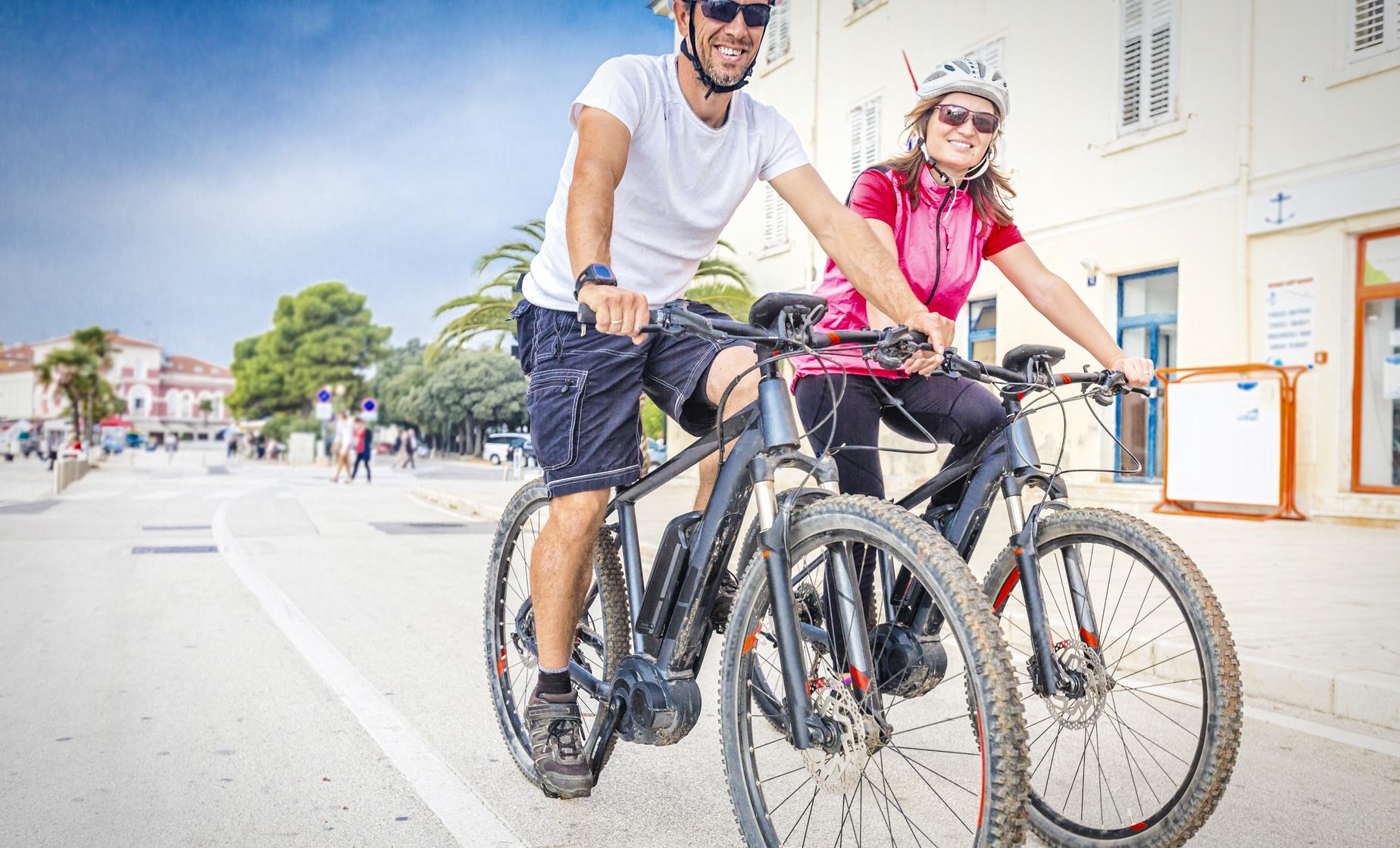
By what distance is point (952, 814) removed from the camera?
114 inches

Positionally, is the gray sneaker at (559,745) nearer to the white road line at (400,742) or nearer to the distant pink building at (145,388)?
the white road line at (400,742)

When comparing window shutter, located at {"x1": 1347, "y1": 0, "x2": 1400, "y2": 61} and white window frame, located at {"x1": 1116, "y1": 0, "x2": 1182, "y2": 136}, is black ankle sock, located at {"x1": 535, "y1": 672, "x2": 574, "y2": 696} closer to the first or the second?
window shutter, located at {"x1": 1347, "y1": 0, "x2": 1400, "y2": 61}

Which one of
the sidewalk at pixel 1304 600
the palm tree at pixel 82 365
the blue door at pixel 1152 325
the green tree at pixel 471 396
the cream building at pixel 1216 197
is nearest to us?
the sidewalk at pixel 1304 600

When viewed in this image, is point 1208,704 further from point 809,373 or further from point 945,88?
point 945,88

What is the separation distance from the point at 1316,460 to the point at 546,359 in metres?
11.4

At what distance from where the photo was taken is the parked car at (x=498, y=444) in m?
57.2

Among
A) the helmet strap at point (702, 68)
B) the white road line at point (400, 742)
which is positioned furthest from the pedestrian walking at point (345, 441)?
the helmet strap at point (702, 68)

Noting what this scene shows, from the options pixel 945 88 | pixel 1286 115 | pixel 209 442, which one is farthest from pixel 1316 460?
pixel 209 442

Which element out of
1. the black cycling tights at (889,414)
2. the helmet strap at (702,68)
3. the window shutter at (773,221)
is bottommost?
the black cycling tights at (889,414)

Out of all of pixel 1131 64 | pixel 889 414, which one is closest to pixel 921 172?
pixel 889 414

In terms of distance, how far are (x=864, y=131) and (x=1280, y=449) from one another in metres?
10.0

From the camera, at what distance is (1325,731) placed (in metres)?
4.03

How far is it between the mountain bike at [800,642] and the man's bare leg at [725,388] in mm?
106

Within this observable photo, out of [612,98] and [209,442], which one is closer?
[612,98]
